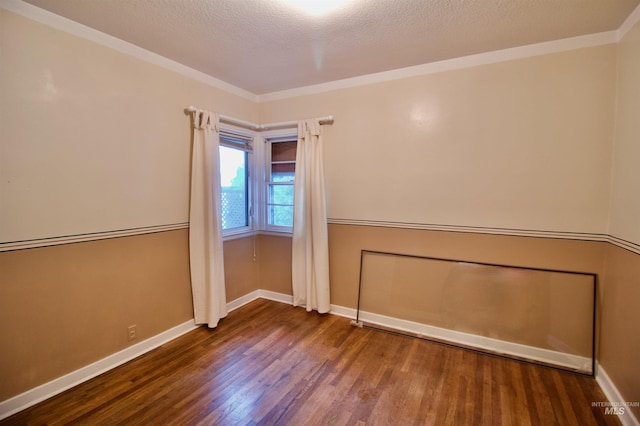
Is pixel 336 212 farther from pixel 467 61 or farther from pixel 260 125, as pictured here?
pixel 467 61

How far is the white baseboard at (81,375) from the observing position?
179 centimetres

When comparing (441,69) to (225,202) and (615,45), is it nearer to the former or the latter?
(615,45)

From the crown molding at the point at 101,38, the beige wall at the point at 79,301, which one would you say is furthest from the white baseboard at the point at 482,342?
the crown molding at the point at 101,38

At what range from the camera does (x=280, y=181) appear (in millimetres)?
3602

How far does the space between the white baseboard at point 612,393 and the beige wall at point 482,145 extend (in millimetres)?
1038

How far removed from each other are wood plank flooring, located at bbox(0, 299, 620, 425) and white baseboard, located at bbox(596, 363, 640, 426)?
0.07m

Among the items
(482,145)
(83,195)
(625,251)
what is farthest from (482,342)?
(83,195)

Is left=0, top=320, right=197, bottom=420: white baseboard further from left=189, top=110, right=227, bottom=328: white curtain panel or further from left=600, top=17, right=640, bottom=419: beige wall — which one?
left=600, top=17, right=640, bottom=419: beige wall

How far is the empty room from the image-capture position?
1.82 meters

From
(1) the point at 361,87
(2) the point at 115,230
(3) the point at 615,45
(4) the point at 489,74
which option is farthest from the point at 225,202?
(3) the point at 615,45

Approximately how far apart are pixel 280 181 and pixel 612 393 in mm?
3372

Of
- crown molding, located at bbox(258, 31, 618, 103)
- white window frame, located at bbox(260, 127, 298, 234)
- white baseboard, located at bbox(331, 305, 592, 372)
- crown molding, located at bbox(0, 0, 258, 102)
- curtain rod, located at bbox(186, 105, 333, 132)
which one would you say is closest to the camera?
crown molding, located at bbox(0, 0, 258, 102)

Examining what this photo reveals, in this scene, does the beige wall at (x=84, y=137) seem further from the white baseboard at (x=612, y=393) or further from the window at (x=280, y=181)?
the white baseboard at (x=612, y=393)

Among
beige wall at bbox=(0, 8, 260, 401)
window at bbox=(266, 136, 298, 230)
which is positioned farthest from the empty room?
window at bbox=(266, 136, 298, 230)
